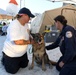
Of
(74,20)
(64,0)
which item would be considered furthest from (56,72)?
(64,0)

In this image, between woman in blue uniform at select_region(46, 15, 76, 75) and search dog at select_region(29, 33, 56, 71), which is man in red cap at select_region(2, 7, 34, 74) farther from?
woman in blue uniform at select_region(46, 15, 76, 75)

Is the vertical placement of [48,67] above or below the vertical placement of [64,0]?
below

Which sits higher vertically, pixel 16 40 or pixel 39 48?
pixel 16 40

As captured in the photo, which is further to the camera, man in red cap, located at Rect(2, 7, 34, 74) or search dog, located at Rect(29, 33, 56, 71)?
search dog, located at Rect(29, 33, 56, 71)

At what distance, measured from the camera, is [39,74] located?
2.38 m

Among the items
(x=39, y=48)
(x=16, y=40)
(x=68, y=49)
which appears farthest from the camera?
(x=39, y=48)

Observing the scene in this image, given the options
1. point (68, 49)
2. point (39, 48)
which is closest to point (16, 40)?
point (39, 48)

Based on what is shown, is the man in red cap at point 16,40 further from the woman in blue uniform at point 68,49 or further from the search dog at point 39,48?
the woman in blue uniform at point 68,49

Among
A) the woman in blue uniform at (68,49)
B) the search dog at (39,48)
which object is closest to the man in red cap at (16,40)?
the search dog at (39,48)

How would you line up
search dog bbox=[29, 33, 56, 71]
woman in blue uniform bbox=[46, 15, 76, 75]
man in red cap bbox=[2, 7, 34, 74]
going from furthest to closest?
1. search dog bbox=[29, 33, 56, 71]
2. man in red cap bbox=[2, 7, 34, 74]
3. woman in blue uniform bbox=[46, 15, 76, 75]

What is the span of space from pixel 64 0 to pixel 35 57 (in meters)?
4.64

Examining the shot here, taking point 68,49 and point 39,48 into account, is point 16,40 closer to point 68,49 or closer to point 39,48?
point 39,48

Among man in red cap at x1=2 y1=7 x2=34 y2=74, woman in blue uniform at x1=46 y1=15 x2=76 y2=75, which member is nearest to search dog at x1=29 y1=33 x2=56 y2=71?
man in red cap at x1=2 y1=7 x2=34 y2=74

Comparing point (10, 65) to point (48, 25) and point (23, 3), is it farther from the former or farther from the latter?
point (23, 3)
